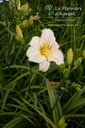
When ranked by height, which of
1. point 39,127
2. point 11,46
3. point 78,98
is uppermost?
point 11,46

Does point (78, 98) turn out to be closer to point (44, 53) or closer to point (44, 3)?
point (44, 53)

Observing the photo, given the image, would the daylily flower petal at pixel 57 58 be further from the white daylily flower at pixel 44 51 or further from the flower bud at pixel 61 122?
the flower bud at pixel 61 122

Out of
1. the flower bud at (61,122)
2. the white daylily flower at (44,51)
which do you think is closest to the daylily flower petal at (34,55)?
the white daylily flower at (44,51)

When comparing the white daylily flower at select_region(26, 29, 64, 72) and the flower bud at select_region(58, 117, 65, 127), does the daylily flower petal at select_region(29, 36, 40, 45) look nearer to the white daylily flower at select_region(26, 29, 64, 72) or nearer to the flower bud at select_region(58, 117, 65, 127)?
the white daylily flower at select_region(26, 29, 64, 72)

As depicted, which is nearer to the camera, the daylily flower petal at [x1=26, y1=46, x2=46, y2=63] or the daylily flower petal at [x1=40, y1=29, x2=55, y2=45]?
the daylily flower petal at [x1=26, y1=46, x2=46, y2=63]

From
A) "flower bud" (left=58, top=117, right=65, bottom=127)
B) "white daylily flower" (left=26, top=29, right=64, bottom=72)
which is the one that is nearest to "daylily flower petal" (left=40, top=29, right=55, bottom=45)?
"white daylily flower" (left=26, top=29, right=64, bottom=72)

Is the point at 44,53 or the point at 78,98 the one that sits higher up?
the point at 44,53

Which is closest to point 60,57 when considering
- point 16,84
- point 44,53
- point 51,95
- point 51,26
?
point 44,53

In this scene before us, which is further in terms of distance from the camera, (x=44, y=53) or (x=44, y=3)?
(x=44, y=3)

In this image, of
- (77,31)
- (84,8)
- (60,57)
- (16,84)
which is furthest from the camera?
(84,8)
